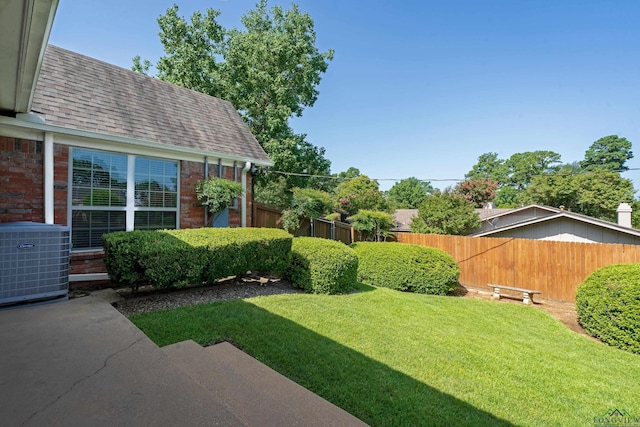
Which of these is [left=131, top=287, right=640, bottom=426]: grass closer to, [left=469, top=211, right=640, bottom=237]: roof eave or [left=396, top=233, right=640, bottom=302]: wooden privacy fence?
[left=396, top=233, right=640, bottom=302]: wooden privacy fence

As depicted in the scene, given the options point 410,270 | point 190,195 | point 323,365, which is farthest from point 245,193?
point 323,365

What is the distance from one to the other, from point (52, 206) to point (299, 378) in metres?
5.59

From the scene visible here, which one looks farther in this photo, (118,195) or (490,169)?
(490,169)

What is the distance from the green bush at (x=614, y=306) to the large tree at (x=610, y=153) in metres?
45.2

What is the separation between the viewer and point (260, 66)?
565 inches

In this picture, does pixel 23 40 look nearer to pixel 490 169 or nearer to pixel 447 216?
pixel 447 216

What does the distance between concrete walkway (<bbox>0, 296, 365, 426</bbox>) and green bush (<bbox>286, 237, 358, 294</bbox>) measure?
147 inches

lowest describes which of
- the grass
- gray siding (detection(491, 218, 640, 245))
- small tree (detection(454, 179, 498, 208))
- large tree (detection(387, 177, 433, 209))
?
the grass

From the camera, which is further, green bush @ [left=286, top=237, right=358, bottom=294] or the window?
green bush @ [left=286, top=237, right=358, bottom=294]

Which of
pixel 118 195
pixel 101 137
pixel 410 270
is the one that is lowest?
pixel 410 270

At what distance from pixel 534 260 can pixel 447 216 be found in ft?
15.7

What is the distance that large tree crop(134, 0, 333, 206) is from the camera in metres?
13.8

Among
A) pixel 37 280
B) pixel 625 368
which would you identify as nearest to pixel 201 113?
pixel 37 280

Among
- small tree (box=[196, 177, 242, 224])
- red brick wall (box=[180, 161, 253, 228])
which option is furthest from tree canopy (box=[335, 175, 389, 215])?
red brick wall (box=[180, 161, 253, 228])
